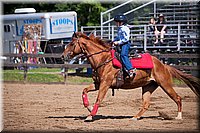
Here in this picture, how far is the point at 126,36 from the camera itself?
9.95m

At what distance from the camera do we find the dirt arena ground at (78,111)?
913 centimetres

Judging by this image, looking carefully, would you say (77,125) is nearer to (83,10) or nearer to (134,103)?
(134,103)

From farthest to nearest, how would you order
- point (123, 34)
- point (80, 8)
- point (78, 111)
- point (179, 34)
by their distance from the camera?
1. point (80, 8)
2. point (179, 34)
3. point (78, 111)
4. point (123, 34)

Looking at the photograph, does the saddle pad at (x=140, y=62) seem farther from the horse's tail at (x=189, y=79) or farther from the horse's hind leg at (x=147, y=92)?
the horse's tail at (x=189, y=79)

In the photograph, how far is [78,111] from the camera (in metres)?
11.6

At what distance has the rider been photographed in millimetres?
9930

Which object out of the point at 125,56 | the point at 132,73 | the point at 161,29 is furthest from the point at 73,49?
the point at 161,29

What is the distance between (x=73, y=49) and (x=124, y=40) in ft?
4.03

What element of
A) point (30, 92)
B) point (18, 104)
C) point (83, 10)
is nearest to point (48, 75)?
point (30, 92)

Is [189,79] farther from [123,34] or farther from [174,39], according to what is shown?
[174,39]

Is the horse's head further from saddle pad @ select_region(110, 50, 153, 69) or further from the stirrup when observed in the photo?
the stirrup

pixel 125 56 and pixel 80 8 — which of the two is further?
pixel 80 8

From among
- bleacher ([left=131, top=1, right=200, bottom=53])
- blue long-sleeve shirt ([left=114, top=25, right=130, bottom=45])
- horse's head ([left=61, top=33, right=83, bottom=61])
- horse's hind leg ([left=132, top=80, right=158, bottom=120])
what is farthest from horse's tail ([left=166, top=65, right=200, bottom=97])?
bleacher ([left=131, top=1, right=200, bottom=53])

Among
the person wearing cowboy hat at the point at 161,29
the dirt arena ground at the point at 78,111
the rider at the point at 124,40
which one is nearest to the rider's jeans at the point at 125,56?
the rider at the point at 124,40
